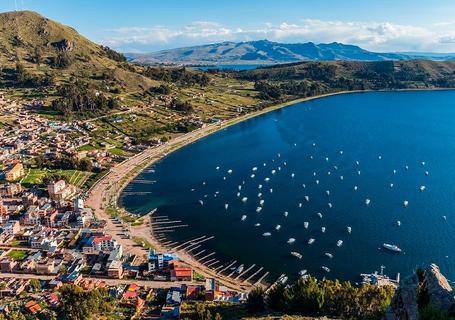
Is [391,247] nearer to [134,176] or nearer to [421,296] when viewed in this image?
[421,296]

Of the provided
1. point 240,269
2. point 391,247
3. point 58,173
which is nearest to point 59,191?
point 58,173

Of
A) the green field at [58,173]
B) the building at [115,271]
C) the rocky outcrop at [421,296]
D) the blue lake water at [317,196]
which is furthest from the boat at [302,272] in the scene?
the green field at [58,173]

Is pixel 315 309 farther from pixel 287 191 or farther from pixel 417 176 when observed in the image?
pixel 417 176

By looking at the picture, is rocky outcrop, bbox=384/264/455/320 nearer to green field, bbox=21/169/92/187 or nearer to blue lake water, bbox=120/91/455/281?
blue lake water, bbox=120/91/455/281

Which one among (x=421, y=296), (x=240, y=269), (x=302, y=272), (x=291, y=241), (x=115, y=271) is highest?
(x=421, y=296)

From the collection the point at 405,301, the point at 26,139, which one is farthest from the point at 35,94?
the point at 405,301

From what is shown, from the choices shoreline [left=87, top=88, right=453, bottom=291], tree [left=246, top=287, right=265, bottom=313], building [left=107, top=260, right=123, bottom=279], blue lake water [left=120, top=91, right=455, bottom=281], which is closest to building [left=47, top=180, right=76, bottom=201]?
shoreline [left=87, top=88, right=453, bottom=291]
